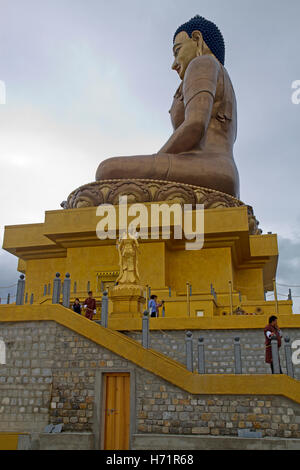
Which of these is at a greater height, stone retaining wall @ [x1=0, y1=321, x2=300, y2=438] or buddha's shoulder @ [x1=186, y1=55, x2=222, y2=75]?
buddha's shoulder @ [x1=186, y1=55, x2=222, y2=75]

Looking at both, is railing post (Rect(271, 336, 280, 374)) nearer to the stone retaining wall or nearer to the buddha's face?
the stone retaining wall

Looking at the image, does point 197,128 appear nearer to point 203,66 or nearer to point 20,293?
point 203,66

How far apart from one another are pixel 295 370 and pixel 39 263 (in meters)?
9.87

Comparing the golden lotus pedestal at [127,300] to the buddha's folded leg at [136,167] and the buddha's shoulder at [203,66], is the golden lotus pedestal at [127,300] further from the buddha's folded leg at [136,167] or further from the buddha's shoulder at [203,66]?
the buddha's shoulder at [203,66]

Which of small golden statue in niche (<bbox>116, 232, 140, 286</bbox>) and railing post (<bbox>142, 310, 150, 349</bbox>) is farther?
small golden statue in niche (<bbox>116, 232, 140, 286</bbox>)

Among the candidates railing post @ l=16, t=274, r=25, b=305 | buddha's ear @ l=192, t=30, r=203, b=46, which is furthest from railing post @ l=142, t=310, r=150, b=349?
buddha's ear @ l=192, t=30, r=203, b=46

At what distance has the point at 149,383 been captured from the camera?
24.4 ft

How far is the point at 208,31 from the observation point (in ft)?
69.1

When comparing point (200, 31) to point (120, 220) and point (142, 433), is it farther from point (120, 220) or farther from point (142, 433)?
point (142, 433)

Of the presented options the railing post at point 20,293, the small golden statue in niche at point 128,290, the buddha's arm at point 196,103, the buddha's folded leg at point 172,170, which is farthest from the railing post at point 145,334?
the buddha's arm at point 196,103

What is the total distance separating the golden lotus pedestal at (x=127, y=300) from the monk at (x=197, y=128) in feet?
19.9

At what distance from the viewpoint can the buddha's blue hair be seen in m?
20.9

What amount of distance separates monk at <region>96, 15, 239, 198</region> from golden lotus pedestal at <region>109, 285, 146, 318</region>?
607 centimetres
